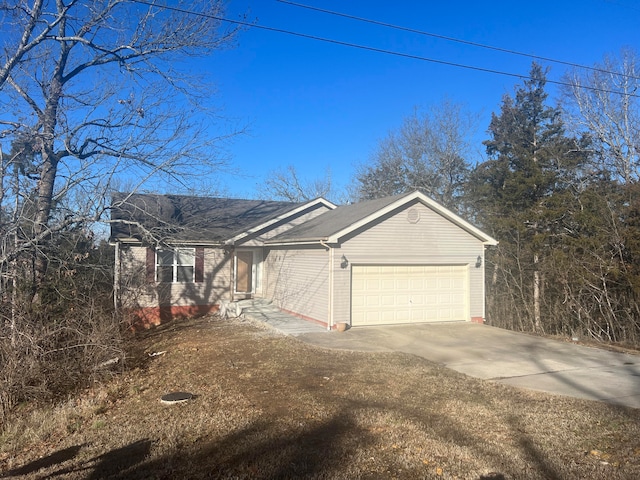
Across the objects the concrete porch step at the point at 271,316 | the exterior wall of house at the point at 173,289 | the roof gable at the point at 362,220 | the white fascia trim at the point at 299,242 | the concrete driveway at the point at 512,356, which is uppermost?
the roof gable at the point at 362,220

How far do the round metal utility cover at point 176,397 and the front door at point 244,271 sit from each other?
11.3m

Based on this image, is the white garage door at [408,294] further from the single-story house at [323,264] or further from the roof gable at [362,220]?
the roof gable at [362,220]

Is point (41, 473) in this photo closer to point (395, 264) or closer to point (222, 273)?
point (395, 264)

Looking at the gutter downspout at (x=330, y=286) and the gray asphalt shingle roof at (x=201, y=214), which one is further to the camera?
the gray asphalt shingle roof at (x=201, y=214)

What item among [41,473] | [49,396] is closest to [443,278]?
[49,396]

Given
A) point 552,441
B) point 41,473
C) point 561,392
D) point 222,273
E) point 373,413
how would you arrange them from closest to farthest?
point 41,473 → point 552,441 → point 373,413 → point 561,392 → point 222,273

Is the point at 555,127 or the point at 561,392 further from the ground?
the point at 555,127

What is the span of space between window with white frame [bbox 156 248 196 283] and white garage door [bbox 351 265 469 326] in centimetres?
652

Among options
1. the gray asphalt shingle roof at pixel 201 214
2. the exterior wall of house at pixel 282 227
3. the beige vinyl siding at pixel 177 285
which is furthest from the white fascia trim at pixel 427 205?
the beige vinyl siding at pixel 177 285

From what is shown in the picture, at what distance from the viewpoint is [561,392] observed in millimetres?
7621

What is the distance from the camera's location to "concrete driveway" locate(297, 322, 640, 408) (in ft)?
26.5

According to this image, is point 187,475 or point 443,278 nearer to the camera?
point 187,475

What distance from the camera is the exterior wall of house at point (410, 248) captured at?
45.3 ft

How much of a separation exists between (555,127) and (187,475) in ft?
86.5
